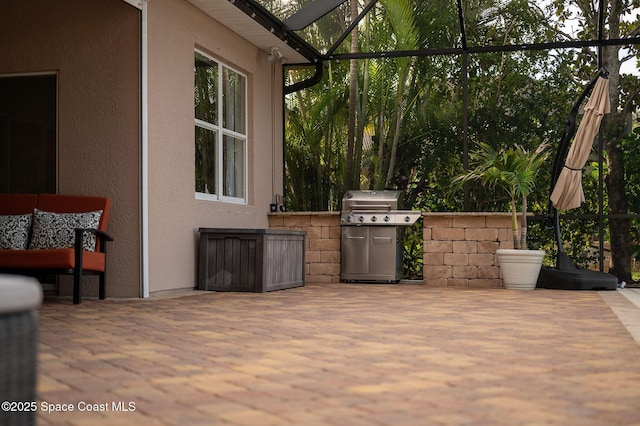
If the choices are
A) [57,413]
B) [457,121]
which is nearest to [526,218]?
[457,121]

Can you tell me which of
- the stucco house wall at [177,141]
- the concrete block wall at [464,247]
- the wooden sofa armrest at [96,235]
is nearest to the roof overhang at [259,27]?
the stucco house wall at [177,141]

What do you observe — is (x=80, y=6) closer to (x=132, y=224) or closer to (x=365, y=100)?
(x=132, y=224)

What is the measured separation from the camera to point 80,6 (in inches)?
265

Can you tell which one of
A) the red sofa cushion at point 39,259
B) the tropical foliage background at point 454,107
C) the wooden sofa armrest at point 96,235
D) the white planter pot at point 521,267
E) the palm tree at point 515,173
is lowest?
the white planter pot at point 521,267

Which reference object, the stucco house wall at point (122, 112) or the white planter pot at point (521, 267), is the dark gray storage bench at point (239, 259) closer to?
the stucco house wall at point (122, 112)

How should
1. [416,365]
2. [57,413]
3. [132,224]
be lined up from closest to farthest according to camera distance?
[57,413] < [416,365] < [132,224]

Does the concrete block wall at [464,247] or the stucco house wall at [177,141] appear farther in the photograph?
the concrete block wall at [464,247]

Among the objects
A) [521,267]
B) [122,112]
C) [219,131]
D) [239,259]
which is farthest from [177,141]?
[521,267]

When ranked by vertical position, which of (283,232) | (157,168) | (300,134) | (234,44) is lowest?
(283,232)

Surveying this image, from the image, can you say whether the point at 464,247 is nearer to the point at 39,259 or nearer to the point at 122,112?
the point at 122,112

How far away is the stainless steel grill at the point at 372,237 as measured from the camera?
8.96m

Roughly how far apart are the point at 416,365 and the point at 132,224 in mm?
3893

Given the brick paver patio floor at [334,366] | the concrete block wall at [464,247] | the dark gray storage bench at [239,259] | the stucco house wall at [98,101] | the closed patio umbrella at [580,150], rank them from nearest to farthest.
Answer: the brick paver patio floor at [334,366], the stucco house wall at [98,101], the dark gray storage bench at [239,259], the closed patio umbrella at [580,150], the concrete block wall at [464,247]

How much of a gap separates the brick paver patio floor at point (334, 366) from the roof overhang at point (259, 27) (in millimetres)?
3207
